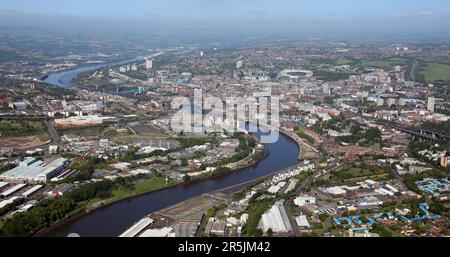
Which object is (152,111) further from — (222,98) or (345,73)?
(345,73)

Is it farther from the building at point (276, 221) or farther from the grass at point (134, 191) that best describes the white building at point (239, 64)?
the building at point (276, 221)

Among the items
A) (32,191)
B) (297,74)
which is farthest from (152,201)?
(297,74)

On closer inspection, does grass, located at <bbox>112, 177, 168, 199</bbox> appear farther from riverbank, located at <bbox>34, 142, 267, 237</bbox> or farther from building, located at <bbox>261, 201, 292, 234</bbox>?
building, located at <bbox>261, 201, 292, 234</bbox>

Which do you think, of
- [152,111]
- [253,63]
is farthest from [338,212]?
[253,63]

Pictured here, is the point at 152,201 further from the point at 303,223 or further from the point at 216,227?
the point at 303,223

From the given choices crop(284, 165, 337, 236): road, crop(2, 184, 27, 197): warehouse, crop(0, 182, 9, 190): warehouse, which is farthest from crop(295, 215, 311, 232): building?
crop(0, 182, 9, 190): warehouse

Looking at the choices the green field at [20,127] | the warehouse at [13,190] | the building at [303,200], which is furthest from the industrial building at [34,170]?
the building at [303,200]

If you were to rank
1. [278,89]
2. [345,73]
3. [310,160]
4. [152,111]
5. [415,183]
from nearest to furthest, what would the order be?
[415,183] → [310,160] → [152,111] → [278,89] → [345,73]
